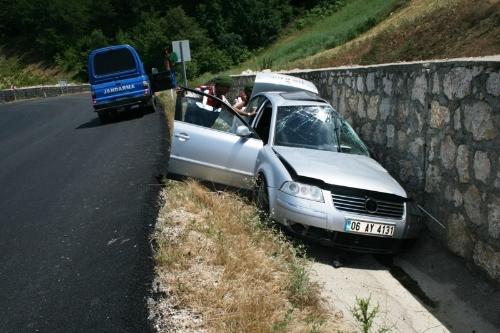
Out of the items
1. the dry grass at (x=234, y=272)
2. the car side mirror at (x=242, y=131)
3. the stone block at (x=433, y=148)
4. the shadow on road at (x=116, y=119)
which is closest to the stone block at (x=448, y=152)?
the stone block at (x=433, y=148)

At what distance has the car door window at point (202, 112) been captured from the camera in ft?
23.0

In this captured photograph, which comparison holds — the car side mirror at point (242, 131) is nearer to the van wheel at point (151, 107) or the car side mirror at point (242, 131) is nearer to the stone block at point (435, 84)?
the stone block at point (435, 84)

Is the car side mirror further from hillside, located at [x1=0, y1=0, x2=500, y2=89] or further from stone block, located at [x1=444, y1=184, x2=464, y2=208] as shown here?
hillside, located at [x1=0, y1=0, x2=500, y2=89]

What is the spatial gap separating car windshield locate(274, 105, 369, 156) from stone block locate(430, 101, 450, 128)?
1.16 m

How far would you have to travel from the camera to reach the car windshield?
6734 millimetres

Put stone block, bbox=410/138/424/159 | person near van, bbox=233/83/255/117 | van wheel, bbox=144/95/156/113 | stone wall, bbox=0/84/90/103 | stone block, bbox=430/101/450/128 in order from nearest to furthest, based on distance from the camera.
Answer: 1. stone block, bbox=430/101/450/128
2. stone block, bbox=410/138/424/159
3. person near van, bbox=233/83/255/117
4. van wheel, bbox=144/95/156/113
5. stone wall, bbox=0/84/90/103

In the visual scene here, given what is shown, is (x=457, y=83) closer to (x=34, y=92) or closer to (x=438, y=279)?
(x=438, y=279)

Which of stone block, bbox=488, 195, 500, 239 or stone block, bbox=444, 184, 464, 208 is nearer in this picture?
stone block, bbox=488, 195, 500, 239

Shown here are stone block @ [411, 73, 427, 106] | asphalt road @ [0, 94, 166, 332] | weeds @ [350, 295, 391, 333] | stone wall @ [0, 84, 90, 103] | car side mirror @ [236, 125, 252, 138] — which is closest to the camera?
weeds @ [350, 295, 391, 333]

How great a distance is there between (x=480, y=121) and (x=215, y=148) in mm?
3390

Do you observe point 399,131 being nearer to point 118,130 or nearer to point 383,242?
point 383,242

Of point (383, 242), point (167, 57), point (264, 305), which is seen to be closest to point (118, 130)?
point (167, 57)

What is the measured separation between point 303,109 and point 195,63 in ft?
158

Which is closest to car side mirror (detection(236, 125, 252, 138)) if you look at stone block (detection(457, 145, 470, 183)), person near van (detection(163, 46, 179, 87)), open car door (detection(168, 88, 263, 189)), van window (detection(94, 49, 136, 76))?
open car door (detection(168, 88, 263, 189))
